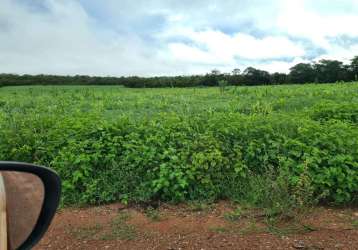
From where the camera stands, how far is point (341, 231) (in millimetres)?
3662

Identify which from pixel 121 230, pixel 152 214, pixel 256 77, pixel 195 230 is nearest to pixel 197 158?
pixel 152 214

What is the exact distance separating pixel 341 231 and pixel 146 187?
1.86 metres

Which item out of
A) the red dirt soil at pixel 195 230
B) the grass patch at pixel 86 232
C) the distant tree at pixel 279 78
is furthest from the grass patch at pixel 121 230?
the distant tree at pixel 279 78

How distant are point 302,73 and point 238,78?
117 inches

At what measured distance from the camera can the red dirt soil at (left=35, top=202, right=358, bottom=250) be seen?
349cm

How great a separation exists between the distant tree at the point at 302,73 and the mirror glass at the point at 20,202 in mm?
19873

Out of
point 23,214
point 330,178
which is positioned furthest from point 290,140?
point 23,214

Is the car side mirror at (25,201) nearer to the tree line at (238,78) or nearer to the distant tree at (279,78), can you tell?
the tree line at (238,78)

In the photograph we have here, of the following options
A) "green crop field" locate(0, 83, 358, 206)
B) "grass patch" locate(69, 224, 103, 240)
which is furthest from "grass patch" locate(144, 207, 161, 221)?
"grass patch" locate(69, 224, 103, 240)

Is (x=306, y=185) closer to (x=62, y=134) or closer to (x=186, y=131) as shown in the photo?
(x=186, y=131)

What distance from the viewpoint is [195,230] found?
3.73 metres

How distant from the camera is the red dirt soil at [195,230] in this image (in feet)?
11.5

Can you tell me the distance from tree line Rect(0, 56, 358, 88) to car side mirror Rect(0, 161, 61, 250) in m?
17.6

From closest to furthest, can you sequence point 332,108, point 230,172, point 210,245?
point 210,245
point 230,172
point 332,108
